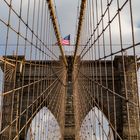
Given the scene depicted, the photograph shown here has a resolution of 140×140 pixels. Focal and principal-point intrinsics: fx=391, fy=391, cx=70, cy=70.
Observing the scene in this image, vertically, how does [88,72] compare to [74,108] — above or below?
above

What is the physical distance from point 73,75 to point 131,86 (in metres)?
2.28

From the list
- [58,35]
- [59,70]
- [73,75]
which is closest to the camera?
[58,35]

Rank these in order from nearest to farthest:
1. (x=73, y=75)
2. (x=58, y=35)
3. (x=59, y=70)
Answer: (x=58, y=35)
(x=59, y=70)
(x=73, y=75)

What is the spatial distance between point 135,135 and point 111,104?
6.38ft

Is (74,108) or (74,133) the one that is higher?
(74,108)

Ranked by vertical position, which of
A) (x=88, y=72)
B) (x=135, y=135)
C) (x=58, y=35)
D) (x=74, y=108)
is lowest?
(x=135, y=135)

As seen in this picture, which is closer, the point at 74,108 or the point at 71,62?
the point at 74,108

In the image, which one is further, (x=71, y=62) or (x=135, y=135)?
(x=71, y=62)

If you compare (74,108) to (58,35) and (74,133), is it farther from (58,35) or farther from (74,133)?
(58,35)

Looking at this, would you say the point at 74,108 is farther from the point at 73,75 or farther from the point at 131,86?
the point at 131,86

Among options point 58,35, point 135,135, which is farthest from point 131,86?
point 58,35

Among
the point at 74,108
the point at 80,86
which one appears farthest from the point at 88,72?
the point at 74,108

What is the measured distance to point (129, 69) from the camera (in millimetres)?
15039

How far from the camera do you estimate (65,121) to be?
1451 cm
